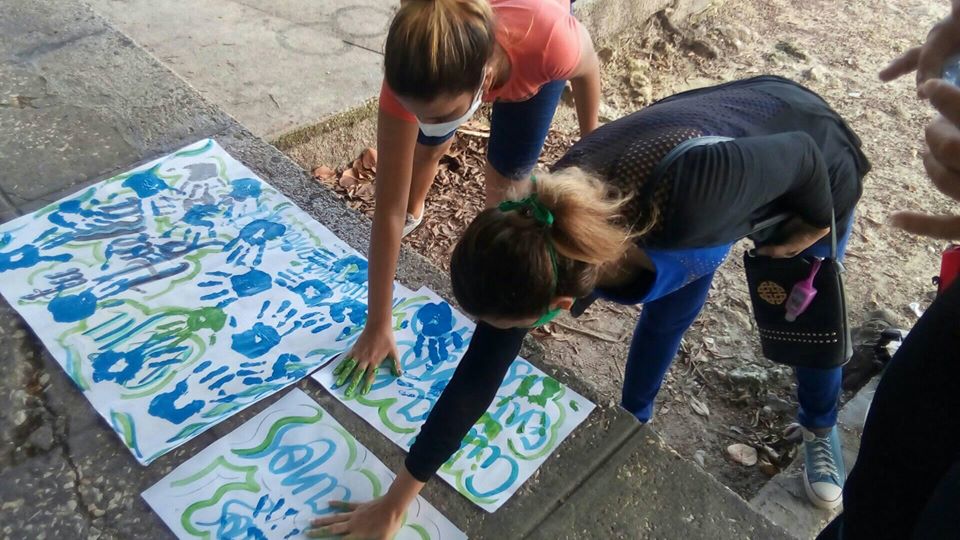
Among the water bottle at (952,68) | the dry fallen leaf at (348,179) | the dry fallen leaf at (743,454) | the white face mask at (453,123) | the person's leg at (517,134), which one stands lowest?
the dry fallen leaf at (743,454)

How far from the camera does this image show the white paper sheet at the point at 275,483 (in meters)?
1.25

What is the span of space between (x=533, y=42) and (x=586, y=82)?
0.31 m

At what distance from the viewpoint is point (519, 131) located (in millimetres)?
1880

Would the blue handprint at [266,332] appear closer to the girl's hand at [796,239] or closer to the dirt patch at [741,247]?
the dirt patch at [741,247]

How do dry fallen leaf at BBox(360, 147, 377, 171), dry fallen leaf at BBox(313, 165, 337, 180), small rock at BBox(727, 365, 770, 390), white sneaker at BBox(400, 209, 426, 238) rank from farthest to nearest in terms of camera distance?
dry fallen leaf at BBox(360, 147, 377, 171) → dry fallen leaf at BBox(313, 165, 337, 180) → white sneaker at BBox(400, 209, 426, 238) → small rock at BBox(727, 365, 770, 390)

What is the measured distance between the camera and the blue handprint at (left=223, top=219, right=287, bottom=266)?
5.77ft

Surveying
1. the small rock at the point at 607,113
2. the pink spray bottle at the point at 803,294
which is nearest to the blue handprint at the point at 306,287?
the pink spray bottle at the point at 803,294

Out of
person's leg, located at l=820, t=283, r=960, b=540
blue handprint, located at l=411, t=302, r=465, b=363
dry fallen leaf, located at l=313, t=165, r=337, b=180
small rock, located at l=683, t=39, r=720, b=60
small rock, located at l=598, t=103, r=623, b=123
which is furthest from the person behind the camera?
small rock, located at l=683, t=39, r=720, b=60

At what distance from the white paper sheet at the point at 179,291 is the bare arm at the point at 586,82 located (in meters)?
0.70

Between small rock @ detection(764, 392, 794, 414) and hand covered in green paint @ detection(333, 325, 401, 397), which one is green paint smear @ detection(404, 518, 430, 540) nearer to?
hand covered in green paint @ detection(333, 325, 401, 397)

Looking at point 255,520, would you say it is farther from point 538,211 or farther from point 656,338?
point 656,338

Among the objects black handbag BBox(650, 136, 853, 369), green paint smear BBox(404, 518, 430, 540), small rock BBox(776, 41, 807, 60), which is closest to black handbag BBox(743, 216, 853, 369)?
black handbag BBox(650, 136, 853, 369)

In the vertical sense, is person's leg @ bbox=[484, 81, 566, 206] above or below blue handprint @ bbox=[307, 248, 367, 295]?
above

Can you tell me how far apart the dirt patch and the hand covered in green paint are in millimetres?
466
